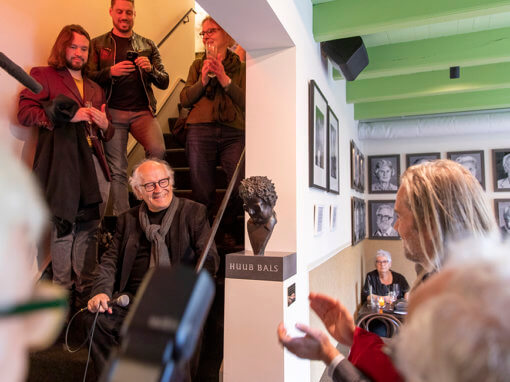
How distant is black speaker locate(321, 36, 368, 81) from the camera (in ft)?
10.7

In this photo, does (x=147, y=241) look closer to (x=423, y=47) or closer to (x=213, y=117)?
(x=213, y=117)

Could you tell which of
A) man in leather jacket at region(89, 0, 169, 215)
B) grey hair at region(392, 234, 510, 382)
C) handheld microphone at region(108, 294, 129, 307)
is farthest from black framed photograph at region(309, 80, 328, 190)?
grey hair at region(392, 234, 510, 382)

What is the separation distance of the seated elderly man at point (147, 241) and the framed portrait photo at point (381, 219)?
496cm

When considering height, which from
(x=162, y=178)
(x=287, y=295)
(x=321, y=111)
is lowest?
(x=287, y=295)

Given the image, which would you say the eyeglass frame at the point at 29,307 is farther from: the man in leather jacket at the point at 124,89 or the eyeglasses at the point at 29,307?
the man in leather jacket at the point at 124,89

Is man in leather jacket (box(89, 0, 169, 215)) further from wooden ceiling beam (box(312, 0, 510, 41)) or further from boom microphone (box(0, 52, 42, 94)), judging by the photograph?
boom microphone (box(0, 52, 42, 94))

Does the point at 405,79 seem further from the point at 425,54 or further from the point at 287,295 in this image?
the point at 287,295

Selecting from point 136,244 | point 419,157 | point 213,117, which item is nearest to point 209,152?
point 213,117

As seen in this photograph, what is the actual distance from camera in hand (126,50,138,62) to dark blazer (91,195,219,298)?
4.73 feet

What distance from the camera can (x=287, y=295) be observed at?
2160 mm

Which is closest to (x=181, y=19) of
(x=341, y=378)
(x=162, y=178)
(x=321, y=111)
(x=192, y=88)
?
(x=192, y=88)

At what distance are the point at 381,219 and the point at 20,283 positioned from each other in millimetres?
6952

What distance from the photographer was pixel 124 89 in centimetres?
318

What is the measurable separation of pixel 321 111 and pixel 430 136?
158 inches
